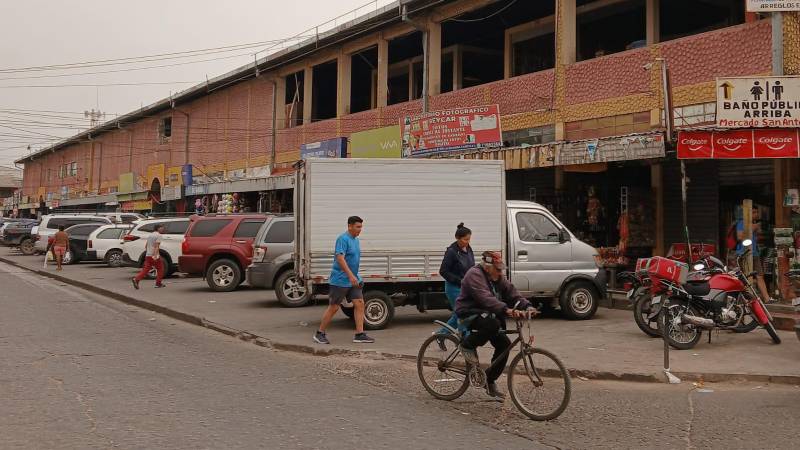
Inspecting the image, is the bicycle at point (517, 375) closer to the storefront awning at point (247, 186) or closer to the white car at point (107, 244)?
the storefront awning at point (247, 186)

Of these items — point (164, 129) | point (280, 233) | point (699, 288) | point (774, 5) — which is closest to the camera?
point (699, 288)

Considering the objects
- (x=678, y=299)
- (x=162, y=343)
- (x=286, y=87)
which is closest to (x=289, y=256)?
(x=162, y=343)

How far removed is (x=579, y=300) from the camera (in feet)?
38.4

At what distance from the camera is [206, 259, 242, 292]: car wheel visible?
53.6ft

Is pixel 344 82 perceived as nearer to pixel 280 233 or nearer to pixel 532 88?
pixel 532 88

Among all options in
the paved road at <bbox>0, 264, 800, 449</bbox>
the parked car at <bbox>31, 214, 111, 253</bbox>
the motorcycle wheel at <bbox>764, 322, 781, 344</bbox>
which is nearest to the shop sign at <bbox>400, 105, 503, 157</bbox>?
the motorcycle wheel at <bbox>764, 322, 781, 344</bbox>

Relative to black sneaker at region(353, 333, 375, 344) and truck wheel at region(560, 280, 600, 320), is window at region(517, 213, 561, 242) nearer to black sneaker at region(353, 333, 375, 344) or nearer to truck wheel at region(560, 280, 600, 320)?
truck wheel at region(560, 280, 600, 320)

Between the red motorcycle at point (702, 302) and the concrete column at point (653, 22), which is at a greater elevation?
the concrete column at point (653, 22)

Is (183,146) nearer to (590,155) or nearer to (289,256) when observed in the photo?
(289,256)

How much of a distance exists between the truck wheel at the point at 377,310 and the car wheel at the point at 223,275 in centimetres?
678

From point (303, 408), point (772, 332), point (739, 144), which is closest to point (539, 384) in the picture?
point (303, 408)

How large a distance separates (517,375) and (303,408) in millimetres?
1924

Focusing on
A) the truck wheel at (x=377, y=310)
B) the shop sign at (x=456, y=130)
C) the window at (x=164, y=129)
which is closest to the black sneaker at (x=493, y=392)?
the truck wheel at (x=377, y=310)

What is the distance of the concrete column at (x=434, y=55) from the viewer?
21641 mm
